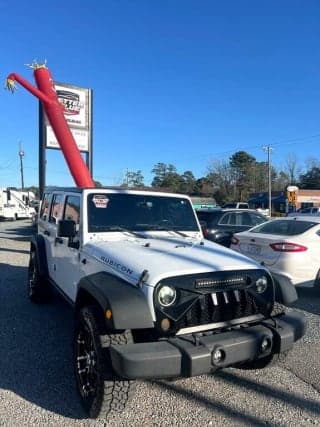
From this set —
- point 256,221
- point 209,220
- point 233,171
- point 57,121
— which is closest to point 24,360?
point 209,220

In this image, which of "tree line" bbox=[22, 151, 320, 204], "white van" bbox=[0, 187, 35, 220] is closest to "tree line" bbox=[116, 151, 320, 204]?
"tree line" bbox=[22, 151, 320, 204]

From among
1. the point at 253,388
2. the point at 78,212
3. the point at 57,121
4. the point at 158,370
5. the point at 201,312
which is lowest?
the point at 253,388

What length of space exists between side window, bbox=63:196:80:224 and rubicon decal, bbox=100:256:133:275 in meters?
0.96

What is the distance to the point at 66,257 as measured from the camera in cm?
495

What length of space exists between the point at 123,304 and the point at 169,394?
1.18 m

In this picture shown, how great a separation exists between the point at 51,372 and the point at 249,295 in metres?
2.14

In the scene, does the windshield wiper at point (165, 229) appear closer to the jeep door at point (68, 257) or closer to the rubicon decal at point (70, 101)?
the jeep door at point (68, 257)

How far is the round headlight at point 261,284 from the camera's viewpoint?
367cm

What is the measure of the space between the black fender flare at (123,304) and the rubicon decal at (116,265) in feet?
0.46

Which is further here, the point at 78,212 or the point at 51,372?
the point at 78,212

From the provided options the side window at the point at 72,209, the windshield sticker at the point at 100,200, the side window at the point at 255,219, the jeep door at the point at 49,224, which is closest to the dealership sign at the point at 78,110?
the side window at the point at 255,219

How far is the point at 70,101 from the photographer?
55.5 ft

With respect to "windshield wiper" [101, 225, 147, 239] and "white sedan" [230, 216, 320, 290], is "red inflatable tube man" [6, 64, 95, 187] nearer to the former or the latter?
"white sedan" [230, 216, 320, 290]

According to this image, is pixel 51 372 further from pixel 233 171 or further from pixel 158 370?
pixel 233 171
